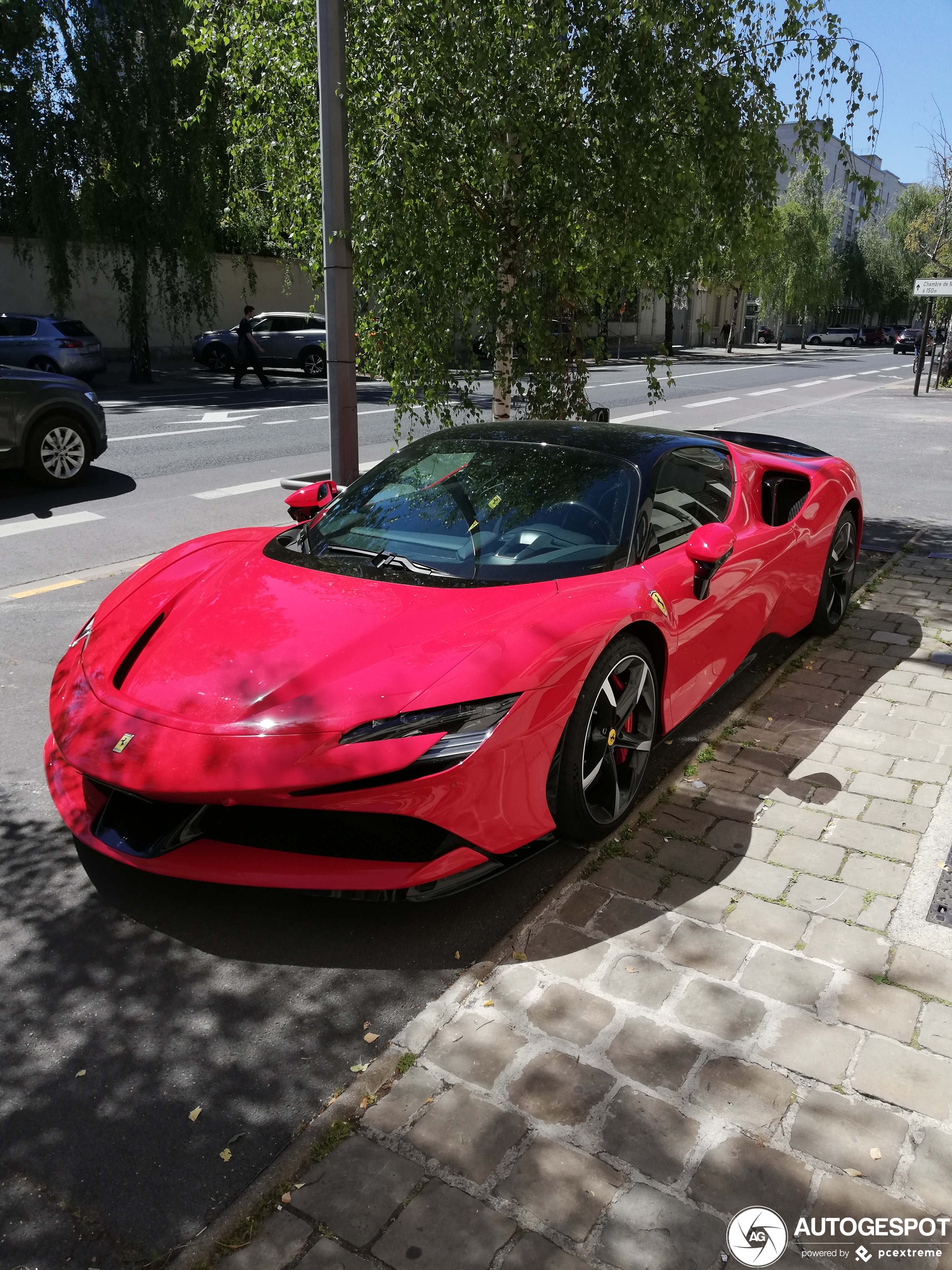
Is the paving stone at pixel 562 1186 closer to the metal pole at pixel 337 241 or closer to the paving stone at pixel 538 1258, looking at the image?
the paving stone at pixel 538 1258

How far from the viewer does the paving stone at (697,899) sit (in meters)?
3.17

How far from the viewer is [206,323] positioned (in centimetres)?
2558

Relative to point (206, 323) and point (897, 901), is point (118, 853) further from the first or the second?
point (206, 323)

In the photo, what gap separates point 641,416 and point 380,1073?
16699mm

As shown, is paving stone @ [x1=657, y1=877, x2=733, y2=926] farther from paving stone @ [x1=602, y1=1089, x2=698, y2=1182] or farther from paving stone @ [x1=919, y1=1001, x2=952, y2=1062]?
paving stone @ [x1=602, y1=1089, x2=698, y2=1182]

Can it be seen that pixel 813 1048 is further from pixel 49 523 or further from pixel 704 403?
pixel 704 403

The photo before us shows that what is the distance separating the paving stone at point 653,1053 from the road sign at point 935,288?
71.6ft

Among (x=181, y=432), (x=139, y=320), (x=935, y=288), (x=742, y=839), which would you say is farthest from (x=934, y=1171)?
(x=139, y=320)

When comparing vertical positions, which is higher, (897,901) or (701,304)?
(701,304)

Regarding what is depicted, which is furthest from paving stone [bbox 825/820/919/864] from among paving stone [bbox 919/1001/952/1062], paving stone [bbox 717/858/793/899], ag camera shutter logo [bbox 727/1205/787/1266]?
ag camera shutter logo [bbox 727/1205/787/1266]

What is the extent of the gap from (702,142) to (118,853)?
597cm

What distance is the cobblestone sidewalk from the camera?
2062mm

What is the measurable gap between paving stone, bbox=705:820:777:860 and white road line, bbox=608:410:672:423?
13.9 metres

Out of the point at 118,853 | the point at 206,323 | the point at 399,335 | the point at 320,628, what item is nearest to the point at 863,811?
the point at 320,628
